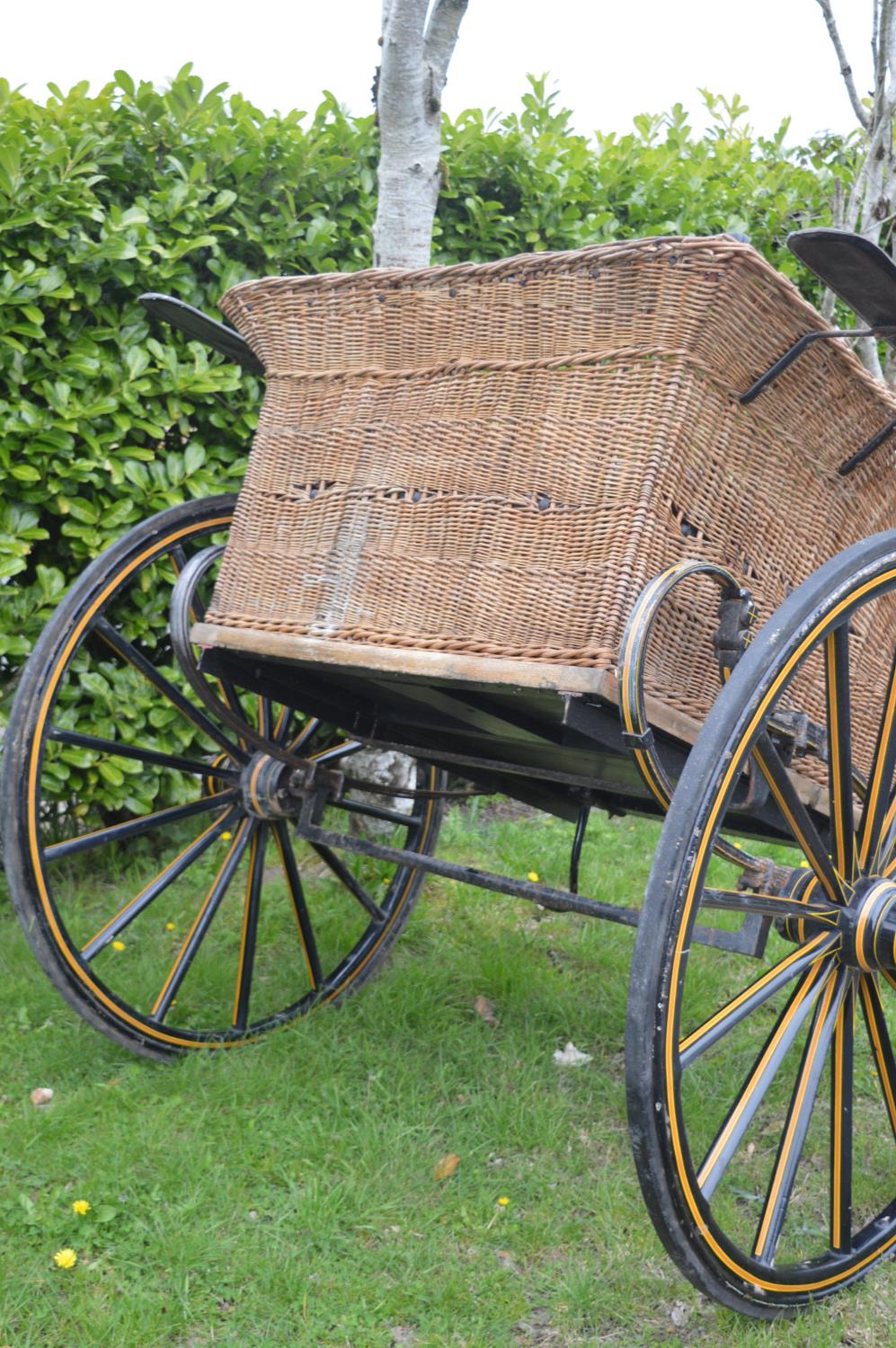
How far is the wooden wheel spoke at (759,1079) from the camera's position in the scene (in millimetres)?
1654

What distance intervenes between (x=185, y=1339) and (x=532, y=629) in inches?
45.9

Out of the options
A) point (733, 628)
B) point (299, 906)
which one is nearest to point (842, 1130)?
point (733, 628)

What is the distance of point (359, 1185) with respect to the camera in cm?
218

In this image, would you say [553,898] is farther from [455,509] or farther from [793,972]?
[455,509]

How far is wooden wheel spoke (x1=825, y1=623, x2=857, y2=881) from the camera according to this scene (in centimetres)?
183

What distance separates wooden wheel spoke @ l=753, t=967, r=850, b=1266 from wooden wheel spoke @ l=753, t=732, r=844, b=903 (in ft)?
0.47

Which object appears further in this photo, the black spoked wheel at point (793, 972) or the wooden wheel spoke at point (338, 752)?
the wooden wheel spoke at point (338, 752)

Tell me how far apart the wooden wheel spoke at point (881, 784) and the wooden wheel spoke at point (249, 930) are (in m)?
1.31

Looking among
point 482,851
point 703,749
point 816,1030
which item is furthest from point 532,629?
point 482,851

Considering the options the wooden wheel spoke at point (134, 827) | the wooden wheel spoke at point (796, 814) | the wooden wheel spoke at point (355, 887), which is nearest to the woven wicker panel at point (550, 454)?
the wooden wheel spoke at point (796, 814)

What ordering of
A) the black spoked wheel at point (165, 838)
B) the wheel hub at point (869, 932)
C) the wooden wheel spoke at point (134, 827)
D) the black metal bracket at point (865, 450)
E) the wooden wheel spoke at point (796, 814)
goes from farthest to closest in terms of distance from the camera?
the wooden wheel spoke at point (134, 827) < the black spoked wheel at point (165, 838) < the black metal bracket at point (865, 450) < the wheel hub at point (869, 932) < the wooden wheel spoke at point (796, 814)

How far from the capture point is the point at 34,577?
10.8ft

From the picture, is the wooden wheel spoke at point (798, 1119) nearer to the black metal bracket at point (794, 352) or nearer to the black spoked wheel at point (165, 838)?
the black metal bracket at point (794, 352)

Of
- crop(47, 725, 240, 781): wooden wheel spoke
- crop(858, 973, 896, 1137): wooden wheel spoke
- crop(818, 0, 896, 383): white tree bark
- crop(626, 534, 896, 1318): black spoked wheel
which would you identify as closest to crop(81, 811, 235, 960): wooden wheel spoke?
crop(47, 725, 240, 781): wooden wheel spoke
